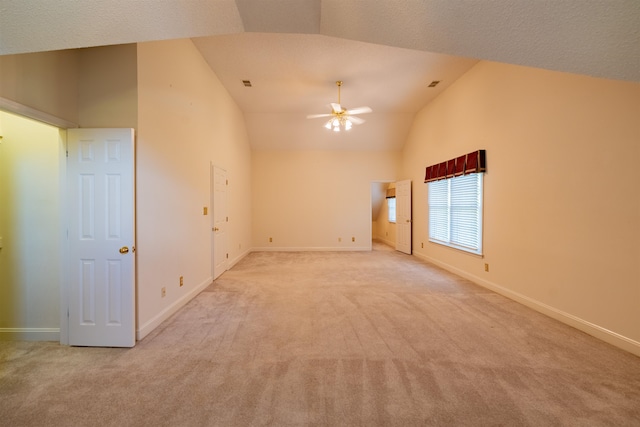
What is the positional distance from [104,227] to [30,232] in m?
0.86

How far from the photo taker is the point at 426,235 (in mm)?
6441

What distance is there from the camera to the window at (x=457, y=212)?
454 centimetres

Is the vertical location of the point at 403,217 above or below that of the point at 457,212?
below

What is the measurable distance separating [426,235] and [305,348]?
488 cm

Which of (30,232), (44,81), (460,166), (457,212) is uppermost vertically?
(44,81)

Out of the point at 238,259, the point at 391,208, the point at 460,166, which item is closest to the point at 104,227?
the point at 238,259

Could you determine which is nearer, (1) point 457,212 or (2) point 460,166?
(2) point 460,166

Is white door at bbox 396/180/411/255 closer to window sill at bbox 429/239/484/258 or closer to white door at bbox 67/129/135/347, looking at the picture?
window sill at bbox 429/239/484/258

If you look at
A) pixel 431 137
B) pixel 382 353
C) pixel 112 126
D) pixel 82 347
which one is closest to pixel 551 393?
pixel 382 353

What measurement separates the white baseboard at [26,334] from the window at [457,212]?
5672mm

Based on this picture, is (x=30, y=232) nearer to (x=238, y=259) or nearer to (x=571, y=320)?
(x=238, y=259)

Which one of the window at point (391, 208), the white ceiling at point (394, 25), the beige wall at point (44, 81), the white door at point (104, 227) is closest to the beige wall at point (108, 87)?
the beige wall at point (44, 81)

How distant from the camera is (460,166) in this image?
480 cm

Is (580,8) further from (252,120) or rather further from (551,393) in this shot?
(252,120)
